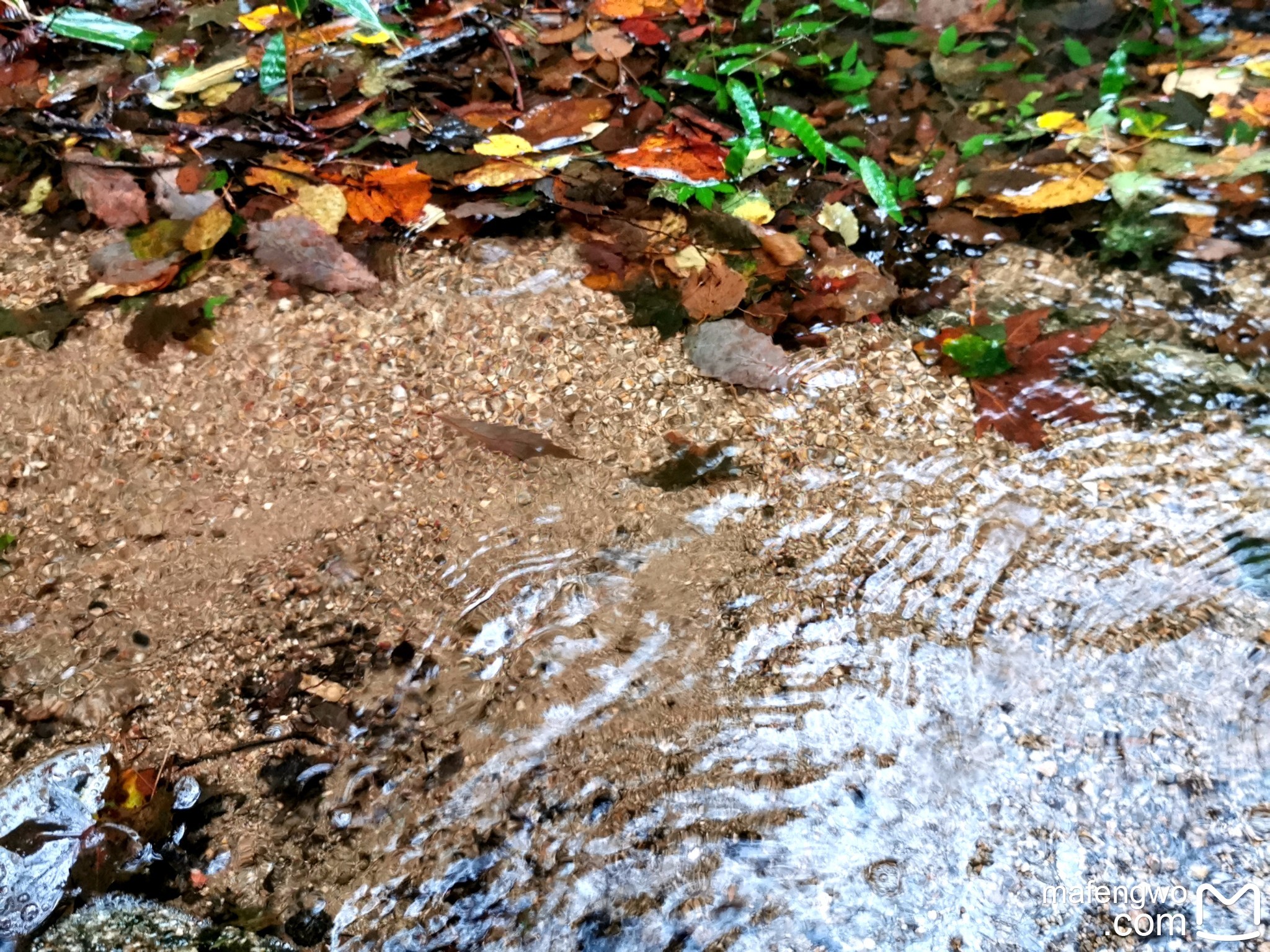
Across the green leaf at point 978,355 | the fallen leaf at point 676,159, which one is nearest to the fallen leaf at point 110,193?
the fallen leaf at point 676,159

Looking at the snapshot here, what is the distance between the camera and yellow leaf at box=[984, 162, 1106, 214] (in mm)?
2436

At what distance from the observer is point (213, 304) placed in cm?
221

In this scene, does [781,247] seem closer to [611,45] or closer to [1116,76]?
[611,45]

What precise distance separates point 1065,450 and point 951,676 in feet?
2.17

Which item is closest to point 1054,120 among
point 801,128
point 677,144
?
point 801,128

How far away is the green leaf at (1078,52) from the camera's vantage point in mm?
2824

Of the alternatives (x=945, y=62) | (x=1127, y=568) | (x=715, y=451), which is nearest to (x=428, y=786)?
(x=715, y=451)

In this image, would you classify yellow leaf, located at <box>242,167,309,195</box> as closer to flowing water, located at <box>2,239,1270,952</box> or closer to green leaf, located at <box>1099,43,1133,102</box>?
flowing water, located at <box>2,239,1270,952</box>

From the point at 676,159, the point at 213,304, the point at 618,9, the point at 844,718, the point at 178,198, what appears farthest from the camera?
the point at 618,9

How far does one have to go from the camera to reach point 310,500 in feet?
6.24

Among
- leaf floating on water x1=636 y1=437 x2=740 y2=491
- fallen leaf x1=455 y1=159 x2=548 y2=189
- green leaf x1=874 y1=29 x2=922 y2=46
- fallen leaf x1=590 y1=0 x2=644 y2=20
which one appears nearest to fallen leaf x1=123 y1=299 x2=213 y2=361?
fallen leaf x1=455 y1=159 x2=548 y2=189

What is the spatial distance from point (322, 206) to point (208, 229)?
31 cm

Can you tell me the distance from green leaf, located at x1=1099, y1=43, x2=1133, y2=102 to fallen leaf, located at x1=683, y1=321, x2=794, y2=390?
1.56m

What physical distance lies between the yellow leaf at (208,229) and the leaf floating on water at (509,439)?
90 centimetres
